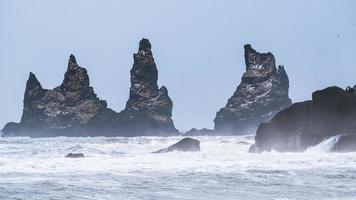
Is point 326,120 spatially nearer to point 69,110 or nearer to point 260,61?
point 260,61

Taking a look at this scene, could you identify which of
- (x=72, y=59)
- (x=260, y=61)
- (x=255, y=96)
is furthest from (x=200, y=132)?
(x=72, y=59)

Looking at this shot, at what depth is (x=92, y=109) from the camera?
15138 cm

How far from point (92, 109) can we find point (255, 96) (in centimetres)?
4234

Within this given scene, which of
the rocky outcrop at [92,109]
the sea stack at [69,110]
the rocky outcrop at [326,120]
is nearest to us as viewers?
the rocky outcrop at [326,120]

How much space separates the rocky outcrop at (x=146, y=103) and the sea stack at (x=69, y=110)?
626 centimetres

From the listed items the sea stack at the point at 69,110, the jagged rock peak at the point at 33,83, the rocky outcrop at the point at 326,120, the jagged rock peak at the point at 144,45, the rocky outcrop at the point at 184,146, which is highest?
the jagged rock peak at the point at 144,45

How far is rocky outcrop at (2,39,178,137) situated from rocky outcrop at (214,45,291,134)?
1737 cm

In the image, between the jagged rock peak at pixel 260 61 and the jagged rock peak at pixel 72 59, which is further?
the jagged rock peak at pixel 72 59

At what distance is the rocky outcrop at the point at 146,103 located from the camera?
14425 cm

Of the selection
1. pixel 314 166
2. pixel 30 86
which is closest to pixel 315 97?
pixel 314 166

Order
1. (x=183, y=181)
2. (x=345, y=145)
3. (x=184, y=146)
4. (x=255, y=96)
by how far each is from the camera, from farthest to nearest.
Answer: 1. (x=255, y=96)
2. (x=184, y=146)
3. (x=345, y=145)
4. (x=183, y=181)

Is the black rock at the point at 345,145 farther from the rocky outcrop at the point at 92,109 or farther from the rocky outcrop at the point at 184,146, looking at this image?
the rocky outcrop at the point at 92,109

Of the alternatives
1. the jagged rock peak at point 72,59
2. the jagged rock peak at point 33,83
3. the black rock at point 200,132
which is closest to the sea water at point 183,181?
the black rock at point 200,132

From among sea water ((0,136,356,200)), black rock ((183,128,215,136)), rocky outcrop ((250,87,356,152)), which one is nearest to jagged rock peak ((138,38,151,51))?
black rock ((183,128,215,136))
